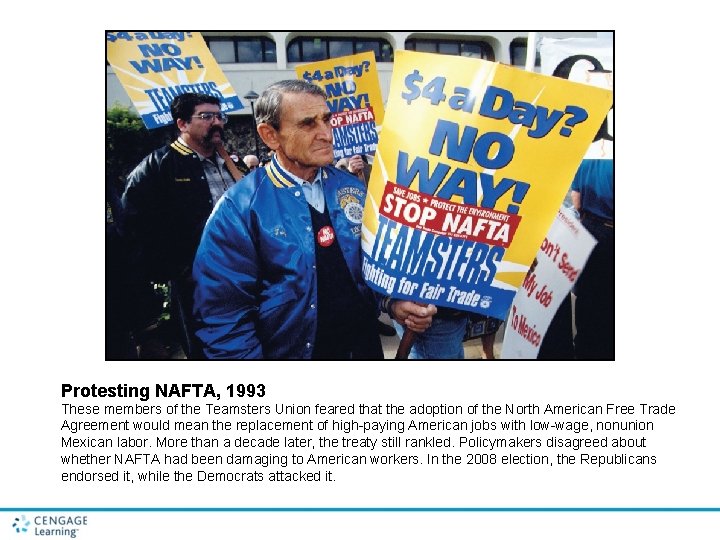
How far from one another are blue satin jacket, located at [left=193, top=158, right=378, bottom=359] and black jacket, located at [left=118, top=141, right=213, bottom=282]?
102 millimetres

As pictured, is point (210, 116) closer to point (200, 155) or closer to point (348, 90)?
point (200, 155)

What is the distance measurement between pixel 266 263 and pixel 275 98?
99 cm

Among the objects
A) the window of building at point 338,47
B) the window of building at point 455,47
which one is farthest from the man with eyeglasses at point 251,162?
the window of building at point 455,47

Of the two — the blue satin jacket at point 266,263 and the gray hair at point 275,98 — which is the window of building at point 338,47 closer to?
the gray hair at point 275,98

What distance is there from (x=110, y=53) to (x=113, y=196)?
2.88 feet

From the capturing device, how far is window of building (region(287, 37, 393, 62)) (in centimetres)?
345

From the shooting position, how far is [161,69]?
3.40 metres

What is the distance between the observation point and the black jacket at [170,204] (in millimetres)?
3430

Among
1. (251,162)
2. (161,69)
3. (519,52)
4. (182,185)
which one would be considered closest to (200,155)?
(182,185)

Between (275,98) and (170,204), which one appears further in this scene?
(170,204)

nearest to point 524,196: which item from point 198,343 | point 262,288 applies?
point 262,288

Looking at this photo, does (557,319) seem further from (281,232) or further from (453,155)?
(281,232)

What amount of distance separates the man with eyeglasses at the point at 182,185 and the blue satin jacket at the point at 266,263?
0.31ft

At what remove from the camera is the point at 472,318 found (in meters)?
3.55
